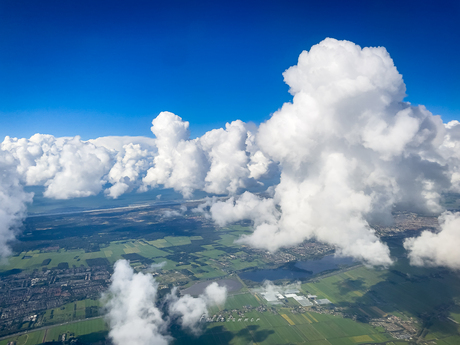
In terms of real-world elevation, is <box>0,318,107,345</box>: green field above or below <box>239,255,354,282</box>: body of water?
below

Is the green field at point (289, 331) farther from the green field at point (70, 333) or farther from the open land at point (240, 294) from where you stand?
the green field at point (70, 333)

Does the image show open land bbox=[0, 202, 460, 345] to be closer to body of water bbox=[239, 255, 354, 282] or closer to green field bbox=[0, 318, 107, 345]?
green field bbox=[0, 318, 107, 345]

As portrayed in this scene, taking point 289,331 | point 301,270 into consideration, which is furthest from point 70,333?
point 301,270

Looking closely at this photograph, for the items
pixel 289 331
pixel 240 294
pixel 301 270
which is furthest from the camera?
pixel 301 270

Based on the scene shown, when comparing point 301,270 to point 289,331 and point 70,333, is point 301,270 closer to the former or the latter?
point 289,331

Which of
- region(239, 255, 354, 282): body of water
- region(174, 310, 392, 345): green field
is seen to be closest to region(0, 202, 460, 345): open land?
region(174, 310, 392, 345): green field

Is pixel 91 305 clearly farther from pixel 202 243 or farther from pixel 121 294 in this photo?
pixel 202 243
